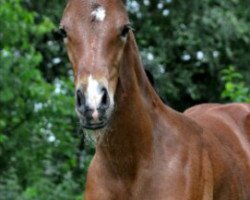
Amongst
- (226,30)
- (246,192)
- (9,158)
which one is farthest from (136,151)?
(226,30)

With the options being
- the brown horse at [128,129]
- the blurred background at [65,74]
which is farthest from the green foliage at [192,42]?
the brown horse at [128,129]

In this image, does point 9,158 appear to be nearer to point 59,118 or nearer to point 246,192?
point 59,118

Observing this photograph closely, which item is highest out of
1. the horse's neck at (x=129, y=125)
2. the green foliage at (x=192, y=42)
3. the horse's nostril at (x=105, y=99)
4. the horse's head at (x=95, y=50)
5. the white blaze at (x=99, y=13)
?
the white blaze at (x=99, y=13)

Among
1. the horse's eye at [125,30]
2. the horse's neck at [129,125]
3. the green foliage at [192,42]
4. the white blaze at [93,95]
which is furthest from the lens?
the green foliage at [192,42]

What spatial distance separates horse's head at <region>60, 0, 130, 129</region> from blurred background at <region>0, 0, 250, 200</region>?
6.53ft

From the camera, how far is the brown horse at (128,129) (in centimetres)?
470

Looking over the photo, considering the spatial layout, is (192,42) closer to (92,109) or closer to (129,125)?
(129,125)

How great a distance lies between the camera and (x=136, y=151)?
207 inches

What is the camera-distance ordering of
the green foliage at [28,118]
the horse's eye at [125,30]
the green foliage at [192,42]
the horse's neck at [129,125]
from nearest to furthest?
the horse's eye at [125,30] → the horse's neck at [129,125] → the green foliage at [28,118] → the green foliage at [192,42]

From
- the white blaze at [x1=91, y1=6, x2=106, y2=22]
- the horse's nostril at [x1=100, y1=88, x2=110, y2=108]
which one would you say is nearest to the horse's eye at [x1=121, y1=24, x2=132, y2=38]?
the white blaze at [x1=91, y1=6, x2=106, y2=22]

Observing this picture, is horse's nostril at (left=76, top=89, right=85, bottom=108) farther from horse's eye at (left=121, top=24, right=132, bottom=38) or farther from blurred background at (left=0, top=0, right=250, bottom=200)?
blurred background at (left=0, top=0, right=250, bottom=200)

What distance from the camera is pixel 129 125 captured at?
522cm

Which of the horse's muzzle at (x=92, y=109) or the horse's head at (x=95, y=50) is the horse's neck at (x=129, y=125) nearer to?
the horse's head at (x=95, y=50)

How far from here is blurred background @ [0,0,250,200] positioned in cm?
1062
